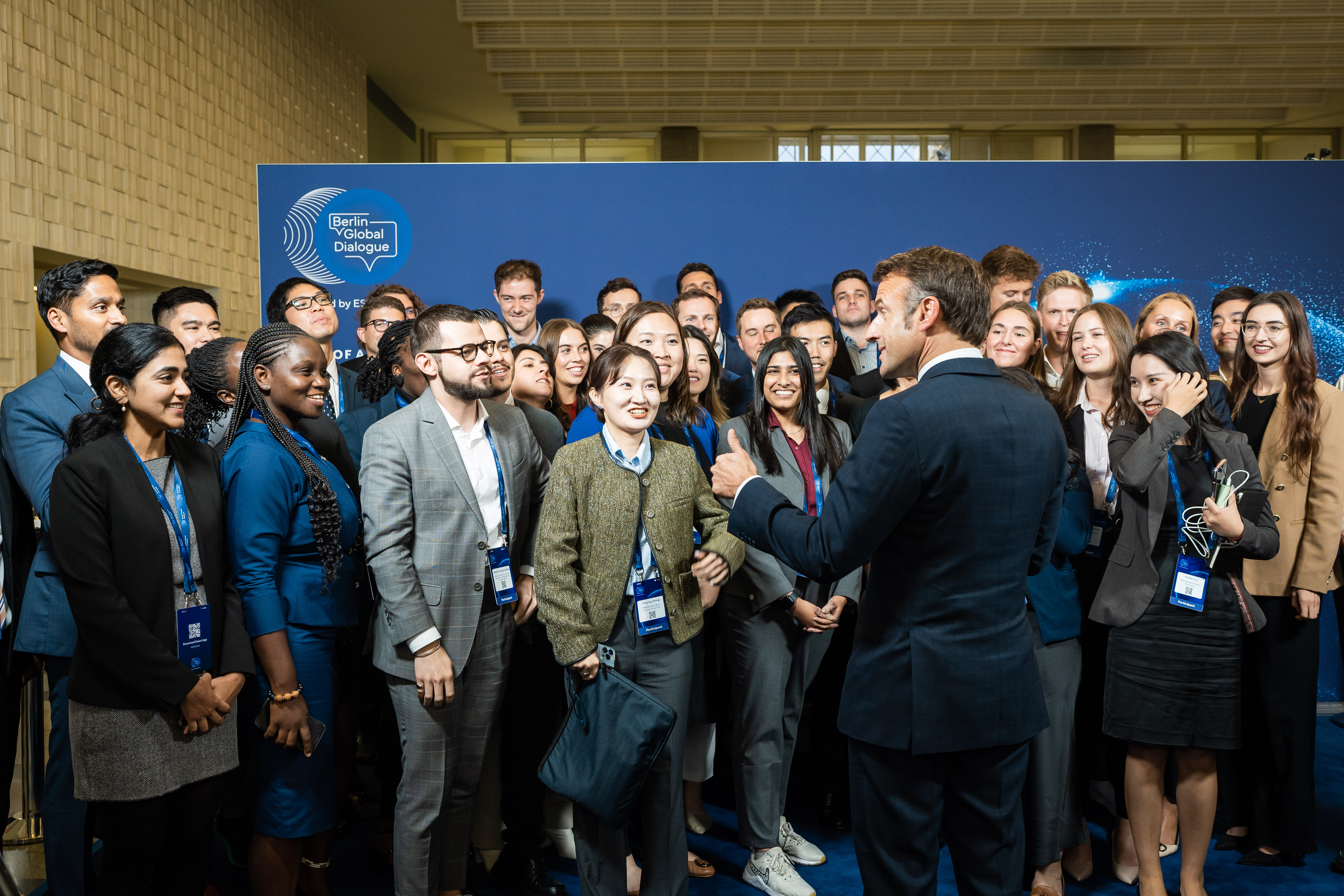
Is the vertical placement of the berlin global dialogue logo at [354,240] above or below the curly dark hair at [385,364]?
above

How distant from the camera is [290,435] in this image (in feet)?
7.53

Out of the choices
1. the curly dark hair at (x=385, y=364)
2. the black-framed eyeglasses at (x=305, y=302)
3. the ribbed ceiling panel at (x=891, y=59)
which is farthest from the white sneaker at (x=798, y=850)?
the ribbed ceiling panel at (x=891, y=59)

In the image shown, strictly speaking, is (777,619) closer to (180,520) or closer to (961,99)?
(180,520)

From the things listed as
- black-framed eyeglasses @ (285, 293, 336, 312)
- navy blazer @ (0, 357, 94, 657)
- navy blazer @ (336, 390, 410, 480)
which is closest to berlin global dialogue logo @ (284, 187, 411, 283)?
black-framed eyeglasses @ (285, 293, 336, 312)

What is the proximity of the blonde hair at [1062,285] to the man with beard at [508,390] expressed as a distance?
1.92 m

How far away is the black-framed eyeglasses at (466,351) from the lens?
7.72 ft

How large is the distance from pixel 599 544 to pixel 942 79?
7.01 meters

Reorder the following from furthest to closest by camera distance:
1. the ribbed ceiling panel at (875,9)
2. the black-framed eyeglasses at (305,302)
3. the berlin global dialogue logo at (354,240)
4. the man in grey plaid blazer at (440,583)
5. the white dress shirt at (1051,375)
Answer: the ribbed ceiling panel at (875,9) < the berlin global dialogue logo at (354,240) < the black-framed eyeglasses at (305,302) < the white dress shirt at (1051,375) < the man in grey plaid blazer at (440,583)

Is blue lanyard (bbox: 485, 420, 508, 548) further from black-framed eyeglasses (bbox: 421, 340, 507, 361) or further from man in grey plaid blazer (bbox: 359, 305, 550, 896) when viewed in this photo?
black-framed eyeglasses (bbox: 421, 340, 507, 361)

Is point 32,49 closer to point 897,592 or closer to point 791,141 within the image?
point 897,592

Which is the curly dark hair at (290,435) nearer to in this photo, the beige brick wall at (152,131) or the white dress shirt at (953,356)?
the white dress shirt at (953,356)

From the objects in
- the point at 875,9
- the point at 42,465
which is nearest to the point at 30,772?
the point at 42,465

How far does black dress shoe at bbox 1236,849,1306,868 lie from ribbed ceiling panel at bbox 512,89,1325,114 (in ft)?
22.1

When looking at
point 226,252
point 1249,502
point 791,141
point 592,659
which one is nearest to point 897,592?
point 592,659
